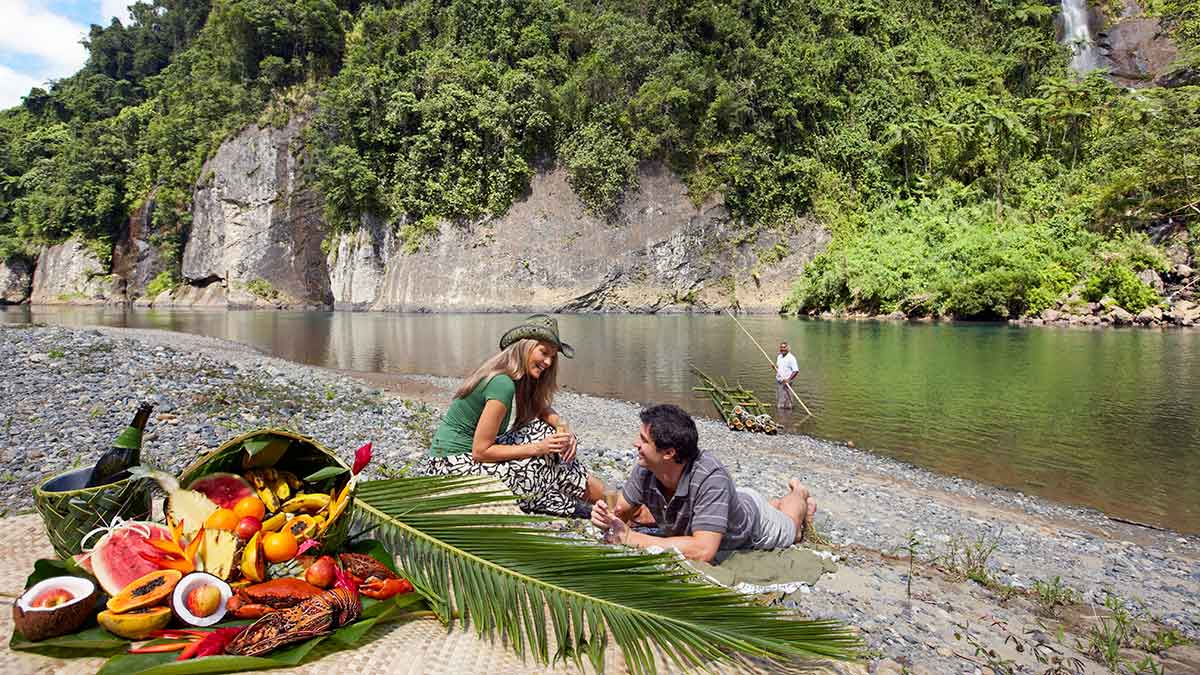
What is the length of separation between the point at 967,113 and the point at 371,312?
44.9 meters

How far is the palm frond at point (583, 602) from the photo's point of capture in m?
1.87

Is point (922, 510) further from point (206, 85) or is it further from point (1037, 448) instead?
point (206, 85)

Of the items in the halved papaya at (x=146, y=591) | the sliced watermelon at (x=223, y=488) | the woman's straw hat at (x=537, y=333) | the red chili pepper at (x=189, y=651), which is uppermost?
the woman's straw hat at (x=537, y=333)

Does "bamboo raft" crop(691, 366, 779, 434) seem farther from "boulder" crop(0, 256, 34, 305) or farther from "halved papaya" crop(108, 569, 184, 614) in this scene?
"boulder" crop(0, 256, 34, 305)

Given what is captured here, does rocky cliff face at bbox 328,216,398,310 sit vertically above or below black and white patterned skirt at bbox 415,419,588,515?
above

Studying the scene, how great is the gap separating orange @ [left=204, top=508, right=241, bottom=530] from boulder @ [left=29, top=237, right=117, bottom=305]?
73.8 meters

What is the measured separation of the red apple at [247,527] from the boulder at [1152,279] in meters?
41.5

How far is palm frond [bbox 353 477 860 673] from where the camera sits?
1.87m

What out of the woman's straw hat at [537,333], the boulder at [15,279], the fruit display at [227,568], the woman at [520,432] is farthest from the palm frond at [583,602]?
the boulder at [15,279]

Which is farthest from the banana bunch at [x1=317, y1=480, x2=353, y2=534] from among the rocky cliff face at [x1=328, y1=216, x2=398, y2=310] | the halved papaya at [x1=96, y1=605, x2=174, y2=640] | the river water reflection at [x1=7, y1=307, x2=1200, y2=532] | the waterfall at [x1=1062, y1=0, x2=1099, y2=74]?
the waterfall at [x1=1062, y1=0, x2=1099, y2=74]

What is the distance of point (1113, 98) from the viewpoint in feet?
142

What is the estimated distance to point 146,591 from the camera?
1.89 metres

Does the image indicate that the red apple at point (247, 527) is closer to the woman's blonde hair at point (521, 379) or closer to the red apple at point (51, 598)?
the red apple at point (51, 598)

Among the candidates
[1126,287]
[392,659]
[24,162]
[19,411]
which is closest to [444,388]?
[19,411]
